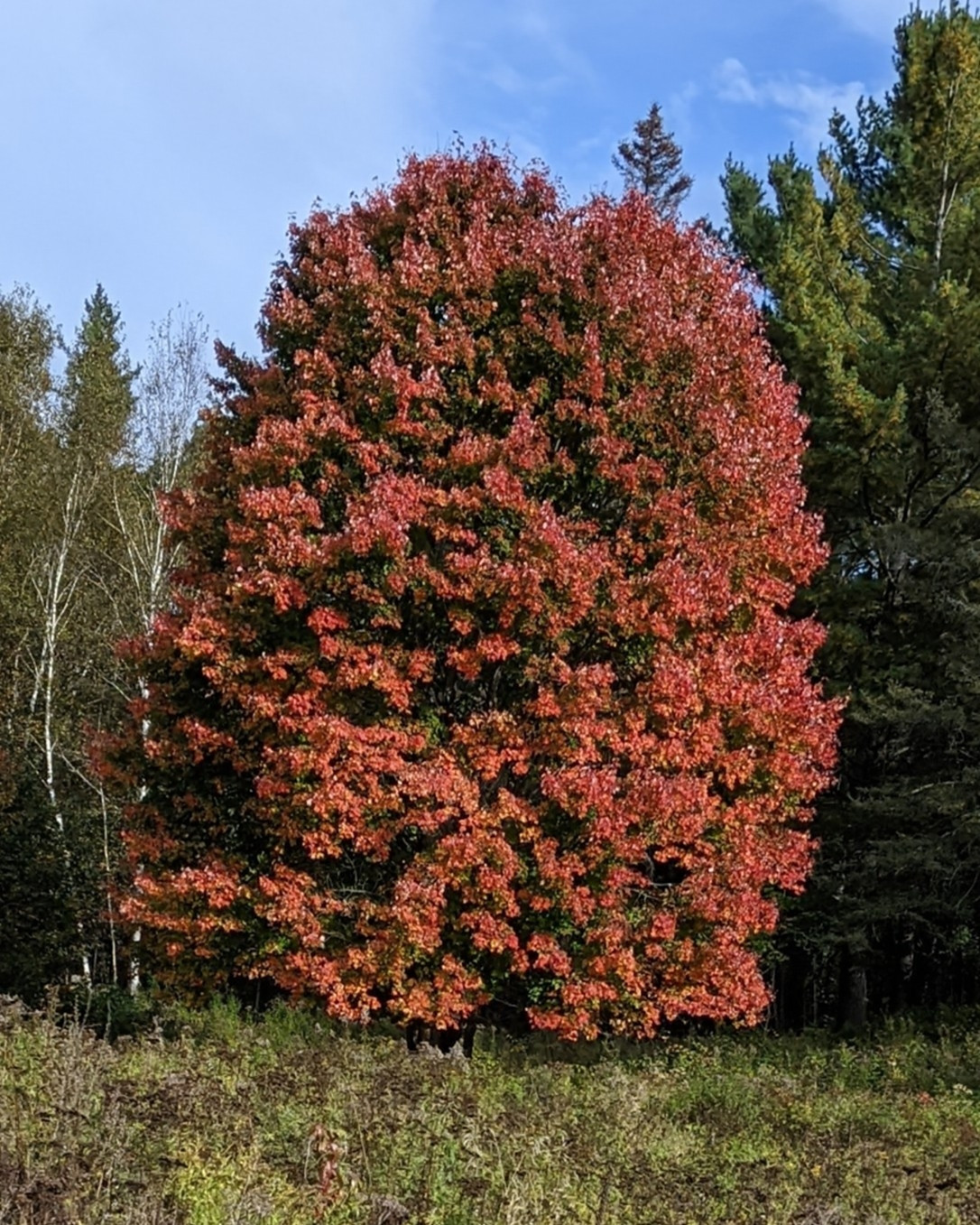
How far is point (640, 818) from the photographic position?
396 inches

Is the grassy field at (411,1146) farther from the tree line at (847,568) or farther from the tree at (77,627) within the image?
the tree at (77,627)

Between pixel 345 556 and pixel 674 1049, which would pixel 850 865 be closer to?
pixel 674 1049

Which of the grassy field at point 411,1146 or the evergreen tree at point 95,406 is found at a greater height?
the evergreen tree at point 95,406

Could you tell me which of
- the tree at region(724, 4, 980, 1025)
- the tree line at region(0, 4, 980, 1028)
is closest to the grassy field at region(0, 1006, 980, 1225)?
the tree line at region(0, 4, 980, 1028)

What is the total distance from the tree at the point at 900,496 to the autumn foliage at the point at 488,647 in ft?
12.9

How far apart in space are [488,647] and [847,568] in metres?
9.71

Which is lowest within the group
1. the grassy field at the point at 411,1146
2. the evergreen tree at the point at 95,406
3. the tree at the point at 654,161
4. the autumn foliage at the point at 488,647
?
the grassy field at the point at 411,1146

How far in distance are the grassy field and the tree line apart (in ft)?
13.4

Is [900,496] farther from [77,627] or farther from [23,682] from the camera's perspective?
[23,682]

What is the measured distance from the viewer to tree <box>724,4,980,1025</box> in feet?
49.5

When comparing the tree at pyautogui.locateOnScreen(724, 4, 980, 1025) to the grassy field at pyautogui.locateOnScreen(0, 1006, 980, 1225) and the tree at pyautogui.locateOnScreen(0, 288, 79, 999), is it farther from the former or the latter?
the tree at pyautogui.locateOnScreen(0, 288, 79, 999)

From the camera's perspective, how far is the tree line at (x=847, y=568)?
608 inches

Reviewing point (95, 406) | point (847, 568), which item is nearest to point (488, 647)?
point (847, 568)

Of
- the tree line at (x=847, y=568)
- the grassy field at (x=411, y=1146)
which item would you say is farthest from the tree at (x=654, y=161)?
the grassy field at (x=411, y=1146)
